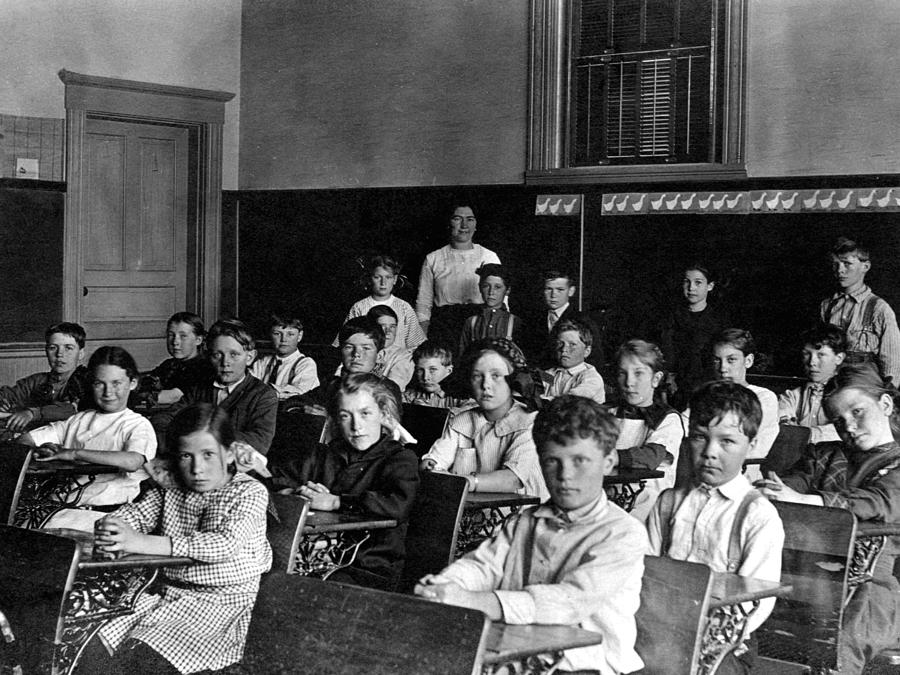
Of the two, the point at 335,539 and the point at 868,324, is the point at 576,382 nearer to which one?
the point at 868,324

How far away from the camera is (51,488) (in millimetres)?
4336

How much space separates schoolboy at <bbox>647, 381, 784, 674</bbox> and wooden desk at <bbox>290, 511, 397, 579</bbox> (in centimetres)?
83

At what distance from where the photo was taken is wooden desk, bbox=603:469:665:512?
4.07 meters

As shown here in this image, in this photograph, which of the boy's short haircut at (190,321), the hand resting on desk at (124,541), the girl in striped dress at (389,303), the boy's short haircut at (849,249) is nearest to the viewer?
the hand resting on desk at (124,541)

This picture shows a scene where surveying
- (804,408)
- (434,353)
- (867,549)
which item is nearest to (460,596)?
(867,549)

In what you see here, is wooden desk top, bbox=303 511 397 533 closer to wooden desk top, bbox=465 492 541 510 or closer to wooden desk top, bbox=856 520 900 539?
wooden desk top, bbox=465 492 541 510

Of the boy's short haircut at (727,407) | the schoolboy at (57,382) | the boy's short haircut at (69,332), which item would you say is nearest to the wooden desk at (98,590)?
the boy's short haircut at (727,407)

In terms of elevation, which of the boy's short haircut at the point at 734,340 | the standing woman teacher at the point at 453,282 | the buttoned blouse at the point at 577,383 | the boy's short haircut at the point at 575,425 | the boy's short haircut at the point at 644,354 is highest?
the standing woman teacher at the point at 453,282

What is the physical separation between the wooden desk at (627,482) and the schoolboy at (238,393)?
139 cm

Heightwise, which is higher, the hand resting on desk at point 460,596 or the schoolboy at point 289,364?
the schoolboy at point 289,364

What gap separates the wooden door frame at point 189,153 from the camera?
30.0 ft

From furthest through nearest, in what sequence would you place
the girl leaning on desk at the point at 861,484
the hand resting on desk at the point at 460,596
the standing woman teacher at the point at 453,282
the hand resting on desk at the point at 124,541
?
the standing woman teacher at the point at 453,282 < the girl leaning on desk at the point at 861,484 < the hand resting on desk at the point at 124,541 < the hand resting on desk at the point at 460,596

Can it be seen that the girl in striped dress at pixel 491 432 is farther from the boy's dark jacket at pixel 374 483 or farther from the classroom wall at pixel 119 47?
the classroom wall at pixel 119 47

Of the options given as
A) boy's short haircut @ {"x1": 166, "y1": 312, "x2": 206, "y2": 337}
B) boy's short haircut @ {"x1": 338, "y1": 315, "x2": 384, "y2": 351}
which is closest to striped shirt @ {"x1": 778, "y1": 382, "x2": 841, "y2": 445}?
boy's short haircut @ {"x1": 338, "y1": 315, "x2": 384, "y2": 351}
